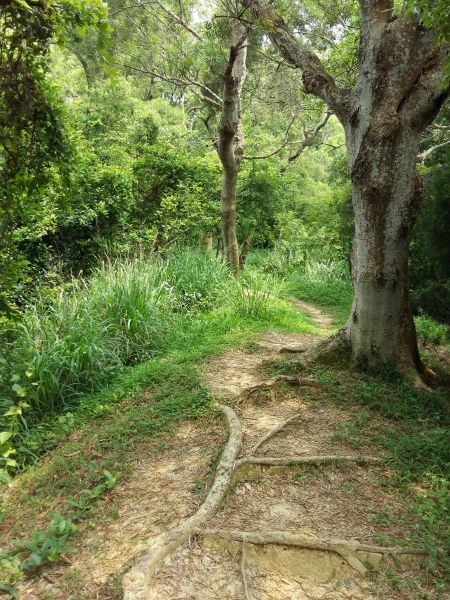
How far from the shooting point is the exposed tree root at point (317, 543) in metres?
2.50

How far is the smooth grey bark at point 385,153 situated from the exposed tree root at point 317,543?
8.16ft

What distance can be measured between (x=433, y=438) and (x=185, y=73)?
856cm

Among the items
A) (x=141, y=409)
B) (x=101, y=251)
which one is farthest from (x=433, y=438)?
(x=101, y=251)

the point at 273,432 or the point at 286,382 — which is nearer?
the point at 273,432

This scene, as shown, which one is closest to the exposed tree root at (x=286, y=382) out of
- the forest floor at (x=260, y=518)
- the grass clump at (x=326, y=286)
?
the forest floor at (x=260, y=518)

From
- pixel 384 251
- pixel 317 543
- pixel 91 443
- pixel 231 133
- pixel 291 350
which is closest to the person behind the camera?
pixel 317 543

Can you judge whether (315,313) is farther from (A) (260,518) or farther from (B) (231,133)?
(A) (260,518)

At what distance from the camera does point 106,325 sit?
19.1ft

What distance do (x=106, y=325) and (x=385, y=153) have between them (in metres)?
3.65

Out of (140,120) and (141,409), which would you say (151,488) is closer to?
(141,409)

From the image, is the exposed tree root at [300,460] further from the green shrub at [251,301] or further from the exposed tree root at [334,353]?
the green shrub at [251,301]

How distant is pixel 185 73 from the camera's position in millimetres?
9641

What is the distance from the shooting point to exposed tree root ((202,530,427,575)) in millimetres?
2498

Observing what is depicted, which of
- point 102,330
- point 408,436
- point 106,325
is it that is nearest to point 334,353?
point 408,436
